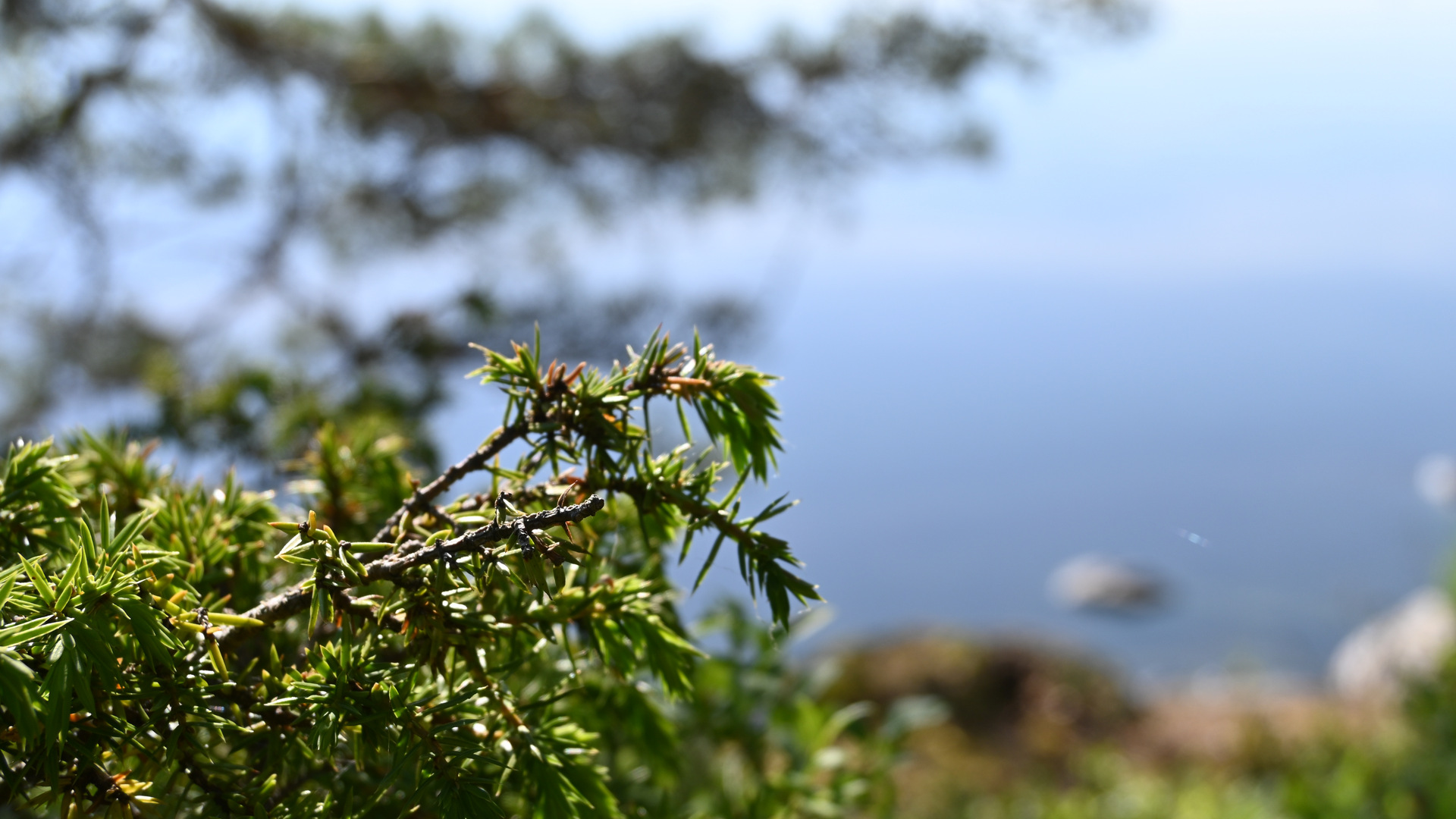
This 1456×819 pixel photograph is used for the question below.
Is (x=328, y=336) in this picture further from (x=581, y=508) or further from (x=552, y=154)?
(x=581, y=508)

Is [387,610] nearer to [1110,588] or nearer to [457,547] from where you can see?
[457,547]

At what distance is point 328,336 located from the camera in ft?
8.93

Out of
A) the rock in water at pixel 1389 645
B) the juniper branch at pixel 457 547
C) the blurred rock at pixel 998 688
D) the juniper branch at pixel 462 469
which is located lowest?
the juniper branch at pixel 457 547

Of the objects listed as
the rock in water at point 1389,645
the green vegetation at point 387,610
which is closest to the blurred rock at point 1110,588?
the rock in water at point 1389,645

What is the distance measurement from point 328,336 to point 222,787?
2630 mm

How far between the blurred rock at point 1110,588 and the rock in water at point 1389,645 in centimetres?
96

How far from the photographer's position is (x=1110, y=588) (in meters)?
5.69

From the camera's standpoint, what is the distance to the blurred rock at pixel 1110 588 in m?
5.64

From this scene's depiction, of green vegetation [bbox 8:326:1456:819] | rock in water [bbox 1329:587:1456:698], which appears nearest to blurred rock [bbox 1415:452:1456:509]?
rock in water [bbox 1329:587:1456:698]

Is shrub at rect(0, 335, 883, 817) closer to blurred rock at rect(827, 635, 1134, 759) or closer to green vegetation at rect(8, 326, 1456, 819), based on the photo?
green vegetation at rect(8, 326, 1456, 819)

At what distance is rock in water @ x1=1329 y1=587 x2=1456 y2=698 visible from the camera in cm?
407

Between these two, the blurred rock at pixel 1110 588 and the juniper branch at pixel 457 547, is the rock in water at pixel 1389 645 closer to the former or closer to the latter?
the blurred rock at pixel 1110 588

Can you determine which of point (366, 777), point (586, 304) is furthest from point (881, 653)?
point (366, 777)

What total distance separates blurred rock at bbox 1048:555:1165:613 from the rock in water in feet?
3.14
